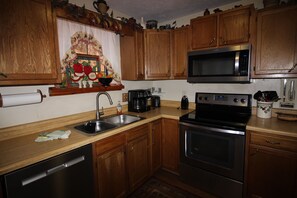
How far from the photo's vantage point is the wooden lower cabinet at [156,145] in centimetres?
221

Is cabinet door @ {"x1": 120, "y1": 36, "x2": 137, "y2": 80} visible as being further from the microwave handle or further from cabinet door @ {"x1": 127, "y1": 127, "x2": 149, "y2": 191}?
the microwave handle

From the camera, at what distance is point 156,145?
2.30 metres

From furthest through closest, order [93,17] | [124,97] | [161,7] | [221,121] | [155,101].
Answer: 1. [155,101]
2. [124,97]
3. [161,7]
4. [221,121]
5. [93,17]

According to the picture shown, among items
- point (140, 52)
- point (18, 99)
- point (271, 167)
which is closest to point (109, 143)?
point (18, 99)

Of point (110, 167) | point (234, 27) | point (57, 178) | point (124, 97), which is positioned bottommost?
point (110, 167)

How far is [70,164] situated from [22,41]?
1043 millimetres

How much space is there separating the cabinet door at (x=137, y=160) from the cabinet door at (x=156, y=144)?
136mm

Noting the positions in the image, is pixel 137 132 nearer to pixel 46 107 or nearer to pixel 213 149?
pixel 213 149

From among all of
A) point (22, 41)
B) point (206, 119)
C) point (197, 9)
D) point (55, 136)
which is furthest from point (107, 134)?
point (197, 9)

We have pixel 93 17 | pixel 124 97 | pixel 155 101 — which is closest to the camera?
pixel 93 17

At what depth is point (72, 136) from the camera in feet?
4.76

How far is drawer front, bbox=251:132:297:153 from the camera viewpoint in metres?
1.45

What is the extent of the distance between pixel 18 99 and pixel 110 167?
1038 millimetres

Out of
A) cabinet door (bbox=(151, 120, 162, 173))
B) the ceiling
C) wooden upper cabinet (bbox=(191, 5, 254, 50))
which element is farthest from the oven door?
the ceiling
